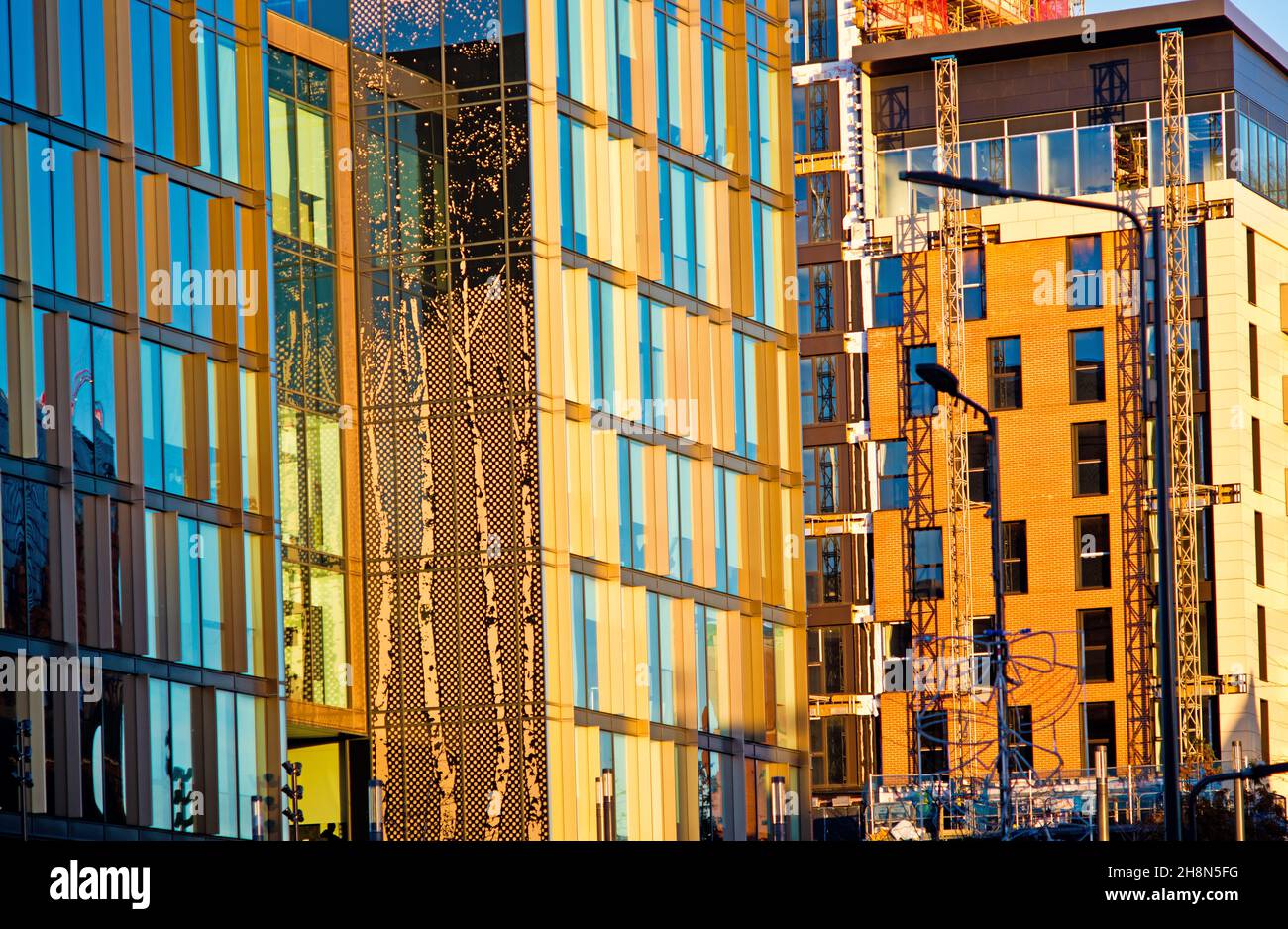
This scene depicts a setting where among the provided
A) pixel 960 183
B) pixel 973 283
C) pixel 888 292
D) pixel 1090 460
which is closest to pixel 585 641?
pixel 960 183

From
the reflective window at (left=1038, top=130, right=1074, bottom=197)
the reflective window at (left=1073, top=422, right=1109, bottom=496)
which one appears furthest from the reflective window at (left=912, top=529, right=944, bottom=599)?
the reflective window at (left=1038, top=130, right=1074, bottom=197)

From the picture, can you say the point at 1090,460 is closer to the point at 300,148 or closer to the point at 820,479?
the point at 820,479

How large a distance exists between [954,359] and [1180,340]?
893 centimetres

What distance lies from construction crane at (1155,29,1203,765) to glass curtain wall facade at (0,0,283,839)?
4995cm

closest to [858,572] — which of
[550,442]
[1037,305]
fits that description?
[1037,305]

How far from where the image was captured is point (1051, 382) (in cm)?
9644

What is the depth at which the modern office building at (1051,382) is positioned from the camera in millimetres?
93188

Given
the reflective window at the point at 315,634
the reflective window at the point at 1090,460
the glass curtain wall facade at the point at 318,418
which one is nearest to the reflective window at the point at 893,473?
the reflective window at the point at 1090,460

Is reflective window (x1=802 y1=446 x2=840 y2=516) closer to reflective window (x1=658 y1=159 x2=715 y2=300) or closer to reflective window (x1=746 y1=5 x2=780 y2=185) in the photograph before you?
reflective window (x1=746 y1=5 x2=780 y2=185)

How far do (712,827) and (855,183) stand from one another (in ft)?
157

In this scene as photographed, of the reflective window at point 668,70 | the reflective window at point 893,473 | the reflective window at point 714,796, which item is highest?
the reflective window at point 668,70

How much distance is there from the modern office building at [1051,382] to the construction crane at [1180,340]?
20 cm

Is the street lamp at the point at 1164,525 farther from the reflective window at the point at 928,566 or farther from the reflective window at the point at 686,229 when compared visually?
the reflective window at the point at 928,566

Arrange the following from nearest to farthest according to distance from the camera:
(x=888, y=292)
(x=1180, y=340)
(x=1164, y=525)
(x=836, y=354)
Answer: (x=1164, y=525) → (x=1180, y=340) → (x=888, y=292) → (x=836, y=354)
